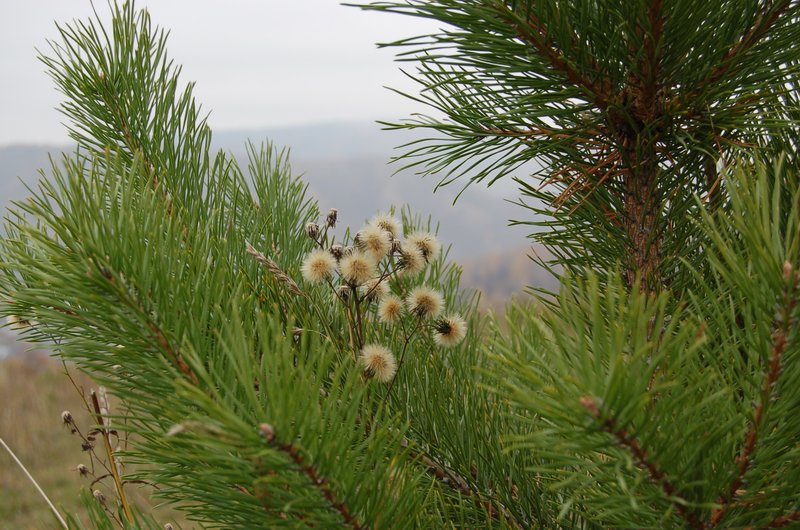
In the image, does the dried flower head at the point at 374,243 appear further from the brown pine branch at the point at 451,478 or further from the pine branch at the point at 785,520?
the pine branch at the point at 785,520

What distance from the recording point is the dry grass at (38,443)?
5.10 meters

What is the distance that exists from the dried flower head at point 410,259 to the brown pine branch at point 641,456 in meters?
0.41

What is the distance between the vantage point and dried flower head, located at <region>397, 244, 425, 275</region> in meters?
0.79

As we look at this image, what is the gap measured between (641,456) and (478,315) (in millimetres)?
645

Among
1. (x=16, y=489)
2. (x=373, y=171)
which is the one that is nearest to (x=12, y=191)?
(x=373, y=171)

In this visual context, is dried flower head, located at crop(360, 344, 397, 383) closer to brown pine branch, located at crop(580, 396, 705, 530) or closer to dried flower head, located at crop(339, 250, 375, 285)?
dried flower head, located at crop(339, 250, 375, 285)

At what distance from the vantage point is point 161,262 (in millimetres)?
500

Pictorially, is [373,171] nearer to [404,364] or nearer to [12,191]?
[12,191]

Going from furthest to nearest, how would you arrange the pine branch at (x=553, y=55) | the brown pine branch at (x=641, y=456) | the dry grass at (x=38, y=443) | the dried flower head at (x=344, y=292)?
the dry grass at (x=38, y=443) → the dried flower head at (x=344, y=292) → the pine branch at (x=553, y=55) → the brown pine branch at (x=641, y=456)

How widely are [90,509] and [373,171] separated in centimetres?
7562

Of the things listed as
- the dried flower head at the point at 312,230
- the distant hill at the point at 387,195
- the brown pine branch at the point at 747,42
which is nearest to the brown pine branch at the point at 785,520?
the brown pine branch at the point at 747,42

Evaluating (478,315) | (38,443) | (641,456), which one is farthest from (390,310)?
(38,443)

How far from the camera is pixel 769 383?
44cm

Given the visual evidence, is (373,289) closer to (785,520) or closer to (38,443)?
(785,520)
